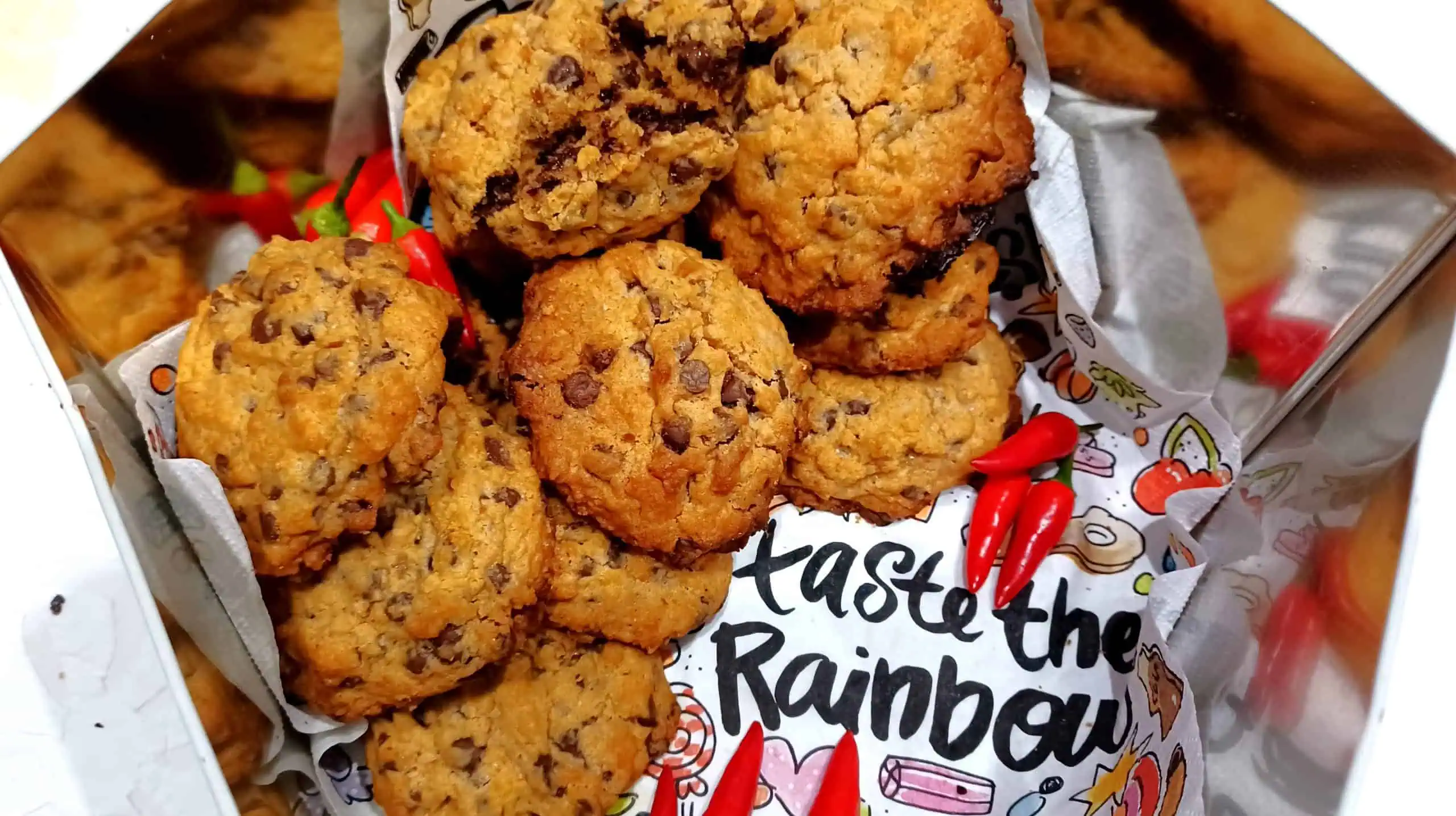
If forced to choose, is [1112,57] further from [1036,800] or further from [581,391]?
[1036,800]

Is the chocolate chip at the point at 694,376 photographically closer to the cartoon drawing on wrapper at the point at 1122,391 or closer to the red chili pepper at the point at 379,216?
the red chili pepper at the point at 379,216

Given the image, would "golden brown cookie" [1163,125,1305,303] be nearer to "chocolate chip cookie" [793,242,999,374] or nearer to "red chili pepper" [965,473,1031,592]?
"chocolate chip cookie" [793,242,999,374]

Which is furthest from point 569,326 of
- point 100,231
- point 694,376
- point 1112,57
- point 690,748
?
point 1112,57

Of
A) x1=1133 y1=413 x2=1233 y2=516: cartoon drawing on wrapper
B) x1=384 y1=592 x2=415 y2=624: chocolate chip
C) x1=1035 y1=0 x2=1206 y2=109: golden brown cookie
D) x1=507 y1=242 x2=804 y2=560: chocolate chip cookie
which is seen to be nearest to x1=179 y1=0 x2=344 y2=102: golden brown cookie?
x1=507 y1=242 x2=804 y2=560: chocolate chip cookie

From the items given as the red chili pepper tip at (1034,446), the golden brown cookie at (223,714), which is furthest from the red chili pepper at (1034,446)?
the golden brown cookie at (223,714)

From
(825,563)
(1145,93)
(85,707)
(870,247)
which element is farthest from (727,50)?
(85,707)

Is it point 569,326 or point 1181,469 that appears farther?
point 1181,469
